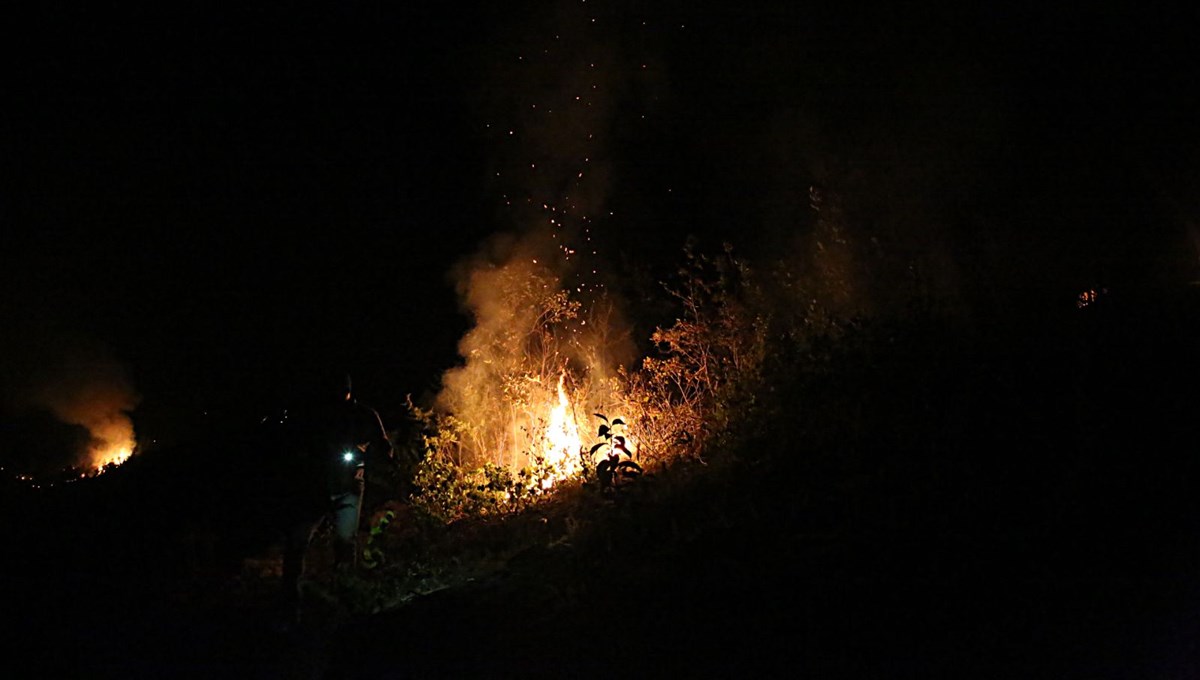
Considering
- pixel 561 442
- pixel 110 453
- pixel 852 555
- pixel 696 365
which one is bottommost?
pixel 852 555

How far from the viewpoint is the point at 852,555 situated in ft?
14.2

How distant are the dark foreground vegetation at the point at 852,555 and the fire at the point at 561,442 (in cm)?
84

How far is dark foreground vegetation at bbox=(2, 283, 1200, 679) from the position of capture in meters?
3.63

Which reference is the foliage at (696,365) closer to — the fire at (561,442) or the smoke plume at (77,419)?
the fire at (561,442)

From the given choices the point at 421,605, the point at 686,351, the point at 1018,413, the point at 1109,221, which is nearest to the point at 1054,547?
the point at 1018,413

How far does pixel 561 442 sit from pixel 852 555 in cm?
512

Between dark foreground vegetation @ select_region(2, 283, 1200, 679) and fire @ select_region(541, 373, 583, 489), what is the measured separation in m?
0.84

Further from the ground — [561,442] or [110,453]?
[110,453]

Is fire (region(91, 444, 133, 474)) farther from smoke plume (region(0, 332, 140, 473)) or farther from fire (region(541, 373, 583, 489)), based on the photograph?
fire (region(541, 373, 583, 489))

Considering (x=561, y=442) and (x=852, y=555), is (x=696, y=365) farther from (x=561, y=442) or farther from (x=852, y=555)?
(x=852, y=555)

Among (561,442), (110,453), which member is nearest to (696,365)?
(561,442)

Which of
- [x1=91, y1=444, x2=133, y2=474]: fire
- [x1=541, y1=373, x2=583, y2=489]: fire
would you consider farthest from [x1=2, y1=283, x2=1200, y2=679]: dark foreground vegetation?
[x1=91, y1=444, x2=133, y2=474]: fire

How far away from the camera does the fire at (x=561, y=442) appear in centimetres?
877

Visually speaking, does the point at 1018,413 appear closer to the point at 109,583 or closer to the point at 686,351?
the point at 686,351
